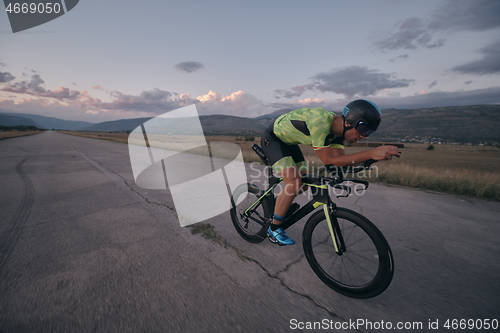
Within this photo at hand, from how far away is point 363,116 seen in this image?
222 cm

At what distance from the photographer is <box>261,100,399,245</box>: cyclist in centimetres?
222

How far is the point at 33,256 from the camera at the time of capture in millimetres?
2553

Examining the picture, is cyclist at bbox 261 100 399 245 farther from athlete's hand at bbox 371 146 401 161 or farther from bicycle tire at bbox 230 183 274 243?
bicycle tire at bbox 230 183 274 243

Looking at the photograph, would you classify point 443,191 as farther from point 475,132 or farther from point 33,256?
point 475,132

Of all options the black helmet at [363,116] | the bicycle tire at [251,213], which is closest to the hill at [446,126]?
the bicycle tire at [251,213]

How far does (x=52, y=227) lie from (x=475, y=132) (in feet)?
477

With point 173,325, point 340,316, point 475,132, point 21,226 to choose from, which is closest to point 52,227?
point 21,226

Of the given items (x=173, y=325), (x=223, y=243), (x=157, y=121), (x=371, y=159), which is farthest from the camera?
(x=157, y=121)

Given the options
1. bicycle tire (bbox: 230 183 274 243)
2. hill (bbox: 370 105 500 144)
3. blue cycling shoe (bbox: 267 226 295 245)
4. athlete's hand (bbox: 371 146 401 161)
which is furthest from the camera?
hill (bbox: 370 105 500 144)

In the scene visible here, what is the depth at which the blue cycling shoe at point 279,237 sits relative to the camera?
2815 millimetres

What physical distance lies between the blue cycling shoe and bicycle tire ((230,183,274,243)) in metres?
0.10

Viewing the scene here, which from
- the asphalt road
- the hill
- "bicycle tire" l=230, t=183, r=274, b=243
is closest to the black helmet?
"bicycle tire" l=230, t=183, r=274, b=243

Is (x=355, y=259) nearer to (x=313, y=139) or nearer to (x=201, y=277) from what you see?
(x=313, y=139)

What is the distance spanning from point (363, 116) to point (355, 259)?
162 centimetres
